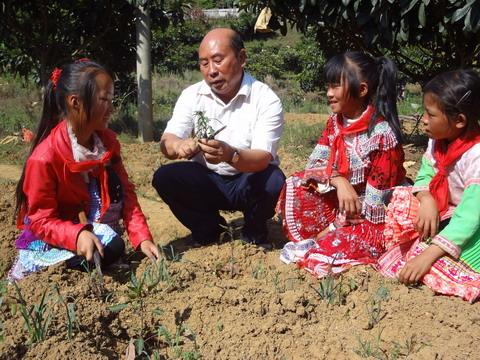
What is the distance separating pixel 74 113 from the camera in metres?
2.63

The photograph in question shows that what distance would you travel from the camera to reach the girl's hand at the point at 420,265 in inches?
96.6

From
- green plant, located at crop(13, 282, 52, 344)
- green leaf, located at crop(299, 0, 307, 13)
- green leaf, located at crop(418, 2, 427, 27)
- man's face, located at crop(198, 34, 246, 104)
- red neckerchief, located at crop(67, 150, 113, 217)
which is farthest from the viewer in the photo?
green leaf, located at crop(299, 0, 307, 13)

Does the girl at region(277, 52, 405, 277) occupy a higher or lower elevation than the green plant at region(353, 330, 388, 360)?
higher

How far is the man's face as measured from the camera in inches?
116

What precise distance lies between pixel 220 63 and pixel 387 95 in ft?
2.90

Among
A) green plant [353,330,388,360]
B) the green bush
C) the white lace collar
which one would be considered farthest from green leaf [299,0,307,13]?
the green bush

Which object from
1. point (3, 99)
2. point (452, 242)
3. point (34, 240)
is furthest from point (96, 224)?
point (3, 99)

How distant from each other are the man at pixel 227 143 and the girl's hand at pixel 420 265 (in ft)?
2.93

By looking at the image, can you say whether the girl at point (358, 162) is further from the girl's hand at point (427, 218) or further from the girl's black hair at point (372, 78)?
the girl's hand at point (427, 218)

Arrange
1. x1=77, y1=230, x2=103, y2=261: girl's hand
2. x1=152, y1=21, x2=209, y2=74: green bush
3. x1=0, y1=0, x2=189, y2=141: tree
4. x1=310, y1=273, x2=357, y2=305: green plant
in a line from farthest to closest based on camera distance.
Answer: x1=152, y1=21, x2=209, y2=74: green bush < x1=0, y1=0, x2=189, y2=141: tree < x1=77, y1=230, x2=103, y2=261: girl's hand < x1=310, y1=273, x2=357, y2=305: green plant

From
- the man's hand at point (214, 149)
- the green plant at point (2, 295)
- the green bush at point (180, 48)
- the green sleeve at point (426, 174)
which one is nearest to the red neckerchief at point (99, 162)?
the man's hand at point (214, 149)

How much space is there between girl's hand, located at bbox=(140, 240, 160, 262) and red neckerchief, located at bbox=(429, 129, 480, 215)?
1.36 m

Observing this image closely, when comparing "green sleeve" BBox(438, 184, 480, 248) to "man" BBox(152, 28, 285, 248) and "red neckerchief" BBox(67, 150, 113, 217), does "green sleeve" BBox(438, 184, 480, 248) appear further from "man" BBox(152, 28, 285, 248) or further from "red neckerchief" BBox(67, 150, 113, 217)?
"red neckerchief" BBox(67, 150, 113, 217)

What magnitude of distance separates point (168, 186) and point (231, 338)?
1.30m
